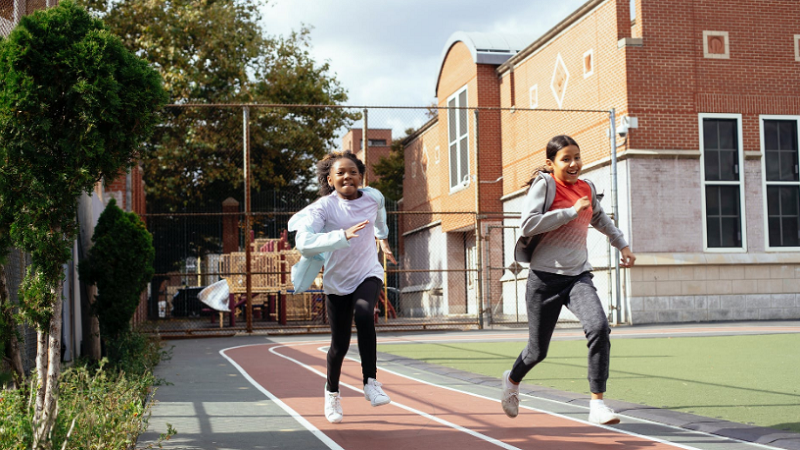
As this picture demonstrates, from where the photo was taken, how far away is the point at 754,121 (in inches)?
795

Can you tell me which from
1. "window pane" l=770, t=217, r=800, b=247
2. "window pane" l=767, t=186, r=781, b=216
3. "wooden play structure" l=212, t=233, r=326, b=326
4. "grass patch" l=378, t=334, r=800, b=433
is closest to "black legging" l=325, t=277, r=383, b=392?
"grass patch" l=378, t=334, r=800, b=433

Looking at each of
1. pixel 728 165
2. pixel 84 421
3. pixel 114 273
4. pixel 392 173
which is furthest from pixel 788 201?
pixel 392 173

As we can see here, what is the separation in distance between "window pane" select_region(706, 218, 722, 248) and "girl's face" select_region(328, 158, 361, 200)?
50.8 ft

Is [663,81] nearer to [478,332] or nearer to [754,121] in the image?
[754,121]

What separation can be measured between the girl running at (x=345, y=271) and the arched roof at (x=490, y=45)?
21357 millimetres

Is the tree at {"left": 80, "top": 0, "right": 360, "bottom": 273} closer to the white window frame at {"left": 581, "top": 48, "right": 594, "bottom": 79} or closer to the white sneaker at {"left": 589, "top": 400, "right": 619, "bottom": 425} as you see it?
the white window frame at {"left": 581, "top": 48, "right": 594, "bottom": 79}

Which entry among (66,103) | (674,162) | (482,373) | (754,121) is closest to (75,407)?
(66,103)

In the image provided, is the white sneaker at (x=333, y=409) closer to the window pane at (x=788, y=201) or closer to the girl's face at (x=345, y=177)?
the girl's face at (x=345, y=177)

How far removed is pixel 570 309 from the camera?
19.6ft

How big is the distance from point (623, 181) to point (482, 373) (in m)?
10.6

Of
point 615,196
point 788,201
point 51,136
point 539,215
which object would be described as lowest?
point 539,215

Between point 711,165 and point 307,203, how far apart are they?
9783mm

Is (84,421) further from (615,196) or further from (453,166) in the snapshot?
(453,166)

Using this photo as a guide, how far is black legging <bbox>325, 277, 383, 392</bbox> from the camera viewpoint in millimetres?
Result: 6168
